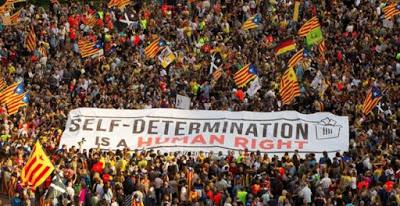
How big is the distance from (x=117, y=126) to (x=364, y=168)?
852 cm

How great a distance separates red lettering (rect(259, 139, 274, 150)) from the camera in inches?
1241

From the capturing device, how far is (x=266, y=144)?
104 feet

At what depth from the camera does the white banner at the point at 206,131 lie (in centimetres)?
3161

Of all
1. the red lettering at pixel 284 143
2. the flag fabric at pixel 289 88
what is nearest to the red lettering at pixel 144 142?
the red lettering at pixel 284 143

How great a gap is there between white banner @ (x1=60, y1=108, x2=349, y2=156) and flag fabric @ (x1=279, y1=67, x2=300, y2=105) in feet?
2.13

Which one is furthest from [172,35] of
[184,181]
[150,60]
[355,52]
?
[184,181]

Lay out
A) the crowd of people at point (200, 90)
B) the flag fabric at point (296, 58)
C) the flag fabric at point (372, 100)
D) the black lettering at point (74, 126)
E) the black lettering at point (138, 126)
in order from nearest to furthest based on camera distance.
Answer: the crowd of people at point (200, 90) → the flag fabric at point (372, 100) → the black lettering at point (138, 126) → the black lettering at point (74, 126) → the flag fabric at point (296, 58)

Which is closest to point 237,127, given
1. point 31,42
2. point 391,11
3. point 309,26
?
point 309,26

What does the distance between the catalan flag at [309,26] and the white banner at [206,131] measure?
16.8ft

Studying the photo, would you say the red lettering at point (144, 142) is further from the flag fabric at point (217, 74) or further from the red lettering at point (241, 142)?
the flag fabric at point (217, 74)

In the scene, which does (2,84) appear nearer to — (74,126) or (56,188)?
(74,126)

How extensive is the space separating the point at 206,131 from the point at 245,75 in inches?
123

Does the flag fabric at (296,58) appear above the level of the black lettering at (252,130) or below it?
above

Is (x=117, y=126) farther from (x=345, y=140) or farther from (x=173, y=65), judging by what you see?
(x=345, y=140)
